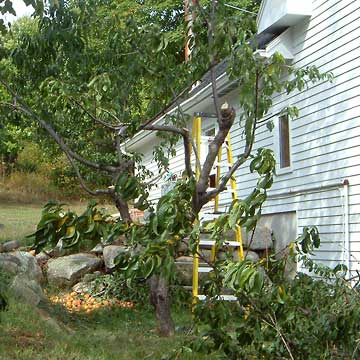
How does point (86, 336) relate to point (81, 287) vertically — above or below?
below

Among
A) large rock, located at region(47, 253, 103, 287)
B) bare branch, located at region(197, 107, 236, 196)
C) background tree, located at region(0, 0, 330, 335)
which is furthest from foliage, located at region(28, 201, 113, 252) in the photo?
large rock, located at region(47, 253, 103, 287)

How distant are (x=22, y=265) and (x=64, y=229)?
7263mm

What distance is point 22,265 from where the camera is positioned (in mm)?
10250

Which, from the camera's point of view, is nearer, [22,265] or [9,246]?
[22,265]

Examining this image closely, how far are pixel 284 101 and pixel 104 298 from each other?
4.68m

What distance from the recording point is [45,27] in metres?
7.89

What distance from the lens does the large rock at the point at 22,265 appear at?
941 centimetres

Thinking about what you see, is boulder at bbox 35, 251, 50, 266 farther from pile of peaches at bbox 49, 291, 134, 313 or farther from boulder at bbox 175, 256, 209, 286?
boulder at bbox 175, 256, 209, 286

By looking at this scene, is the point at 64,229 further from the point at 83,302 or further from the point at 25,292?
the point at 83,302

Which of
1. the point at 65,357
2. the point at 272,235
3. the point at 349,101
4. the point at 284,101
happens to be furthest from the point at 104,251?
the point at 65,357

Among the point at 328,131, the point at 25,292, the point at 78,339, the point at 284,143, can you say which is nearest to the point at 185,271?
the point at 284,143

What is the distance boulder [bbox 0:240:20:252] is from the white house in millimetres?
4809

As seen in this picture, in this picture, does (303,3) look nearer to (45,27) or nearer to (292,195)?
(292,195)

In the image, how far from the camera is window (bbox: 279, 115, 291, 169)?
11716 mm
